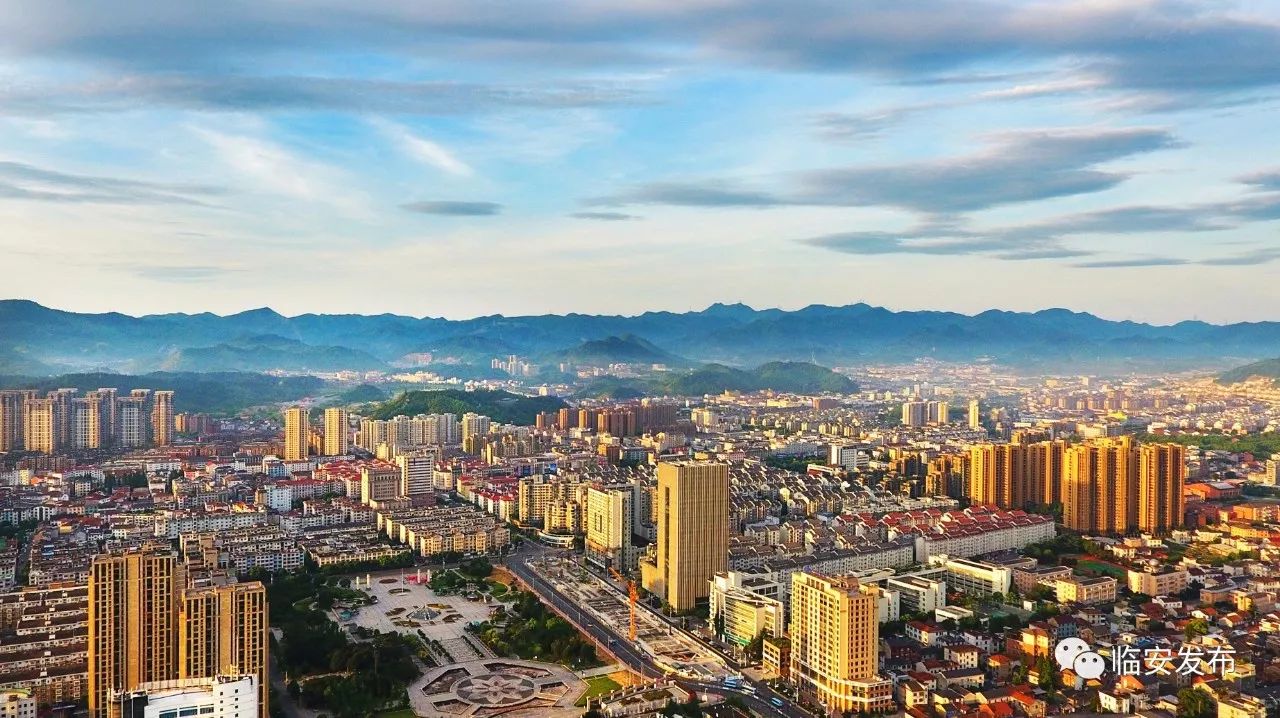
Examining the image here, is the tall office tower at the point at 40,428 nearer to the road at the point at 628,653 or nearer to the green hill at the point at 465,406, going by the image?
the green hill at the point at 465,406

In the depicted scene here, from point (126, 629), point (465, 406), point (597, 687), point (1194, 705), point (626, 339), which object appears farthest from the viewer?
point (626, 339)

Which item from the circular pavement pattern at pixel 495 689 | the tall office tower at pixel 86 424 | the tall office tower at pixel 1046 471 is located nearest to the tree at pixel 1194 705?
the circular pavement pattern at pixel 495 689

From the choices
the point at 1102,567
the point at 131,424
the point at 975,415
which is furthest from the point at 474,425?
the point at 1102,567

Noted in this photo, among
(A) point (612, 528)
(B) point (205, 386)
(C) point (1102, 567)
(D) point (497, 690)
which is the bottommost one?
(D) point (497, 690)

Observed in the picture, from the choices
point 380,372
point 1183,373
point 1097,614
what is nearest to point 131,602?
point 1097,614

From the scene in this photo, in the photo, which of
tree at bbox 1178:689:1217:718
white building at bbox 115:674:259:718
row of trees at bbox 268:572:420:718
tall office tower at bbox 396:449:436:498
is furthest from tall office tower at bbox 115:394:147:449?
tree at bbox 1178:689:1217:718

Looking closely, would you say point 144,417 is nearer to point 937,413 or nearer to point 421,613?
point 421,613

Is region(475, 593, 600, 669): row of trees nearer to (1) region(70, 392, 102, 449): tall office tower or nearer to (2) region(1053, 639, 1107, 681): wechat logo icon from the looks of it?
(2) region(1053, 639, 1107, 681): wechat logo icon
